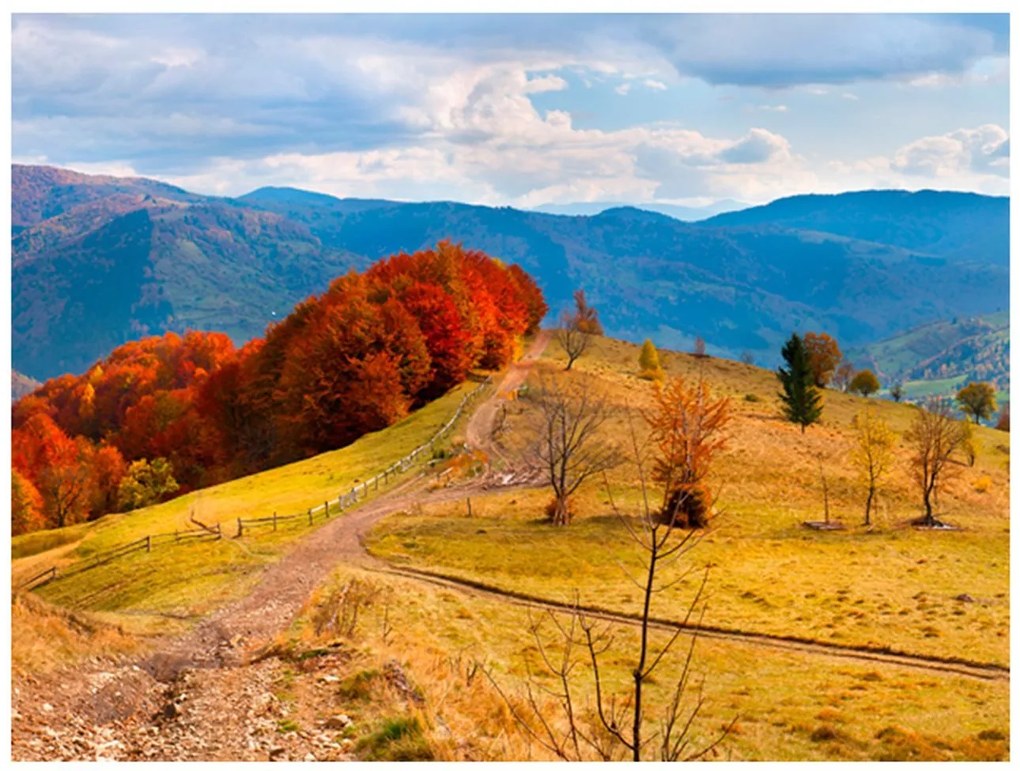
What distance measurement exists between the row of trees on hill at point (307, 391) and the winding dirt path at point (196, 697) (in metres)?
47.0

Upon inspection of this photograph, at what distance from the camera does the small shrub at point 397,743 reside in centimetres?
1574

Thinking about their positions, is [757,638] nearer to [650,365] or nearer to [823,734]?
[823,734]

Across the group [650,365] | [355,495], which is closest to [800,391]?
[650,365]

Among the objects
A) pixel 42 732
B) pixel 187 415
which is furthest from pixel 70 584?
pixel 187 415

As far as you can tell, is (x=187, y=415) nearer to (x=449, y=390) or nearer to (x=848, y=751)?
(x=449, y=390)

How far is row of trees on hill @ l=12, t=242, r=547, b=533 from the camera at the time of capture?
80.8 m

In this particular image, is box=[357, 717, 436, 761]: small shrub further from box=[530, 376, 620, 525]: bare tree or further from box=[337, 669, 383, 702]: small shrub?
box=[530, 376, 620, 525]: bare tree

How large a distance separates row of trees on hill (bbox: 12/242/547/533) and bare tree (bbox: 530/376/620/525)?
16.8m

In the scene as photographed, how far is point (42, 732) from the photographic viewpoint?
16.9 m

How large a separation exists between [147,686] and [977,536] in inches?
2032

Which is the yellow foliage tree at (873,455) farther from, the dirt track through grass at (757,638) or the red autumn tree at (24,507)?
the red autumn tree at (24,507)

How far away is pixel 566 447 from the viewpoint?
53219 mm

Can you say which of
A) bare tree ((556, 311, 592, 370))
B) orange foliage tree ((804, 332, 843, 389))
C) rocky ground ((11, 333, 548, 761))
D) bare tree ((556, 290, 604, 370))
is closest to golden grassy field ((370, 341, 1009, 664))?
rocky ground ((11, 333, 548, 761))

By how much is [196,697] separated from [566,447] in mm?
35072
